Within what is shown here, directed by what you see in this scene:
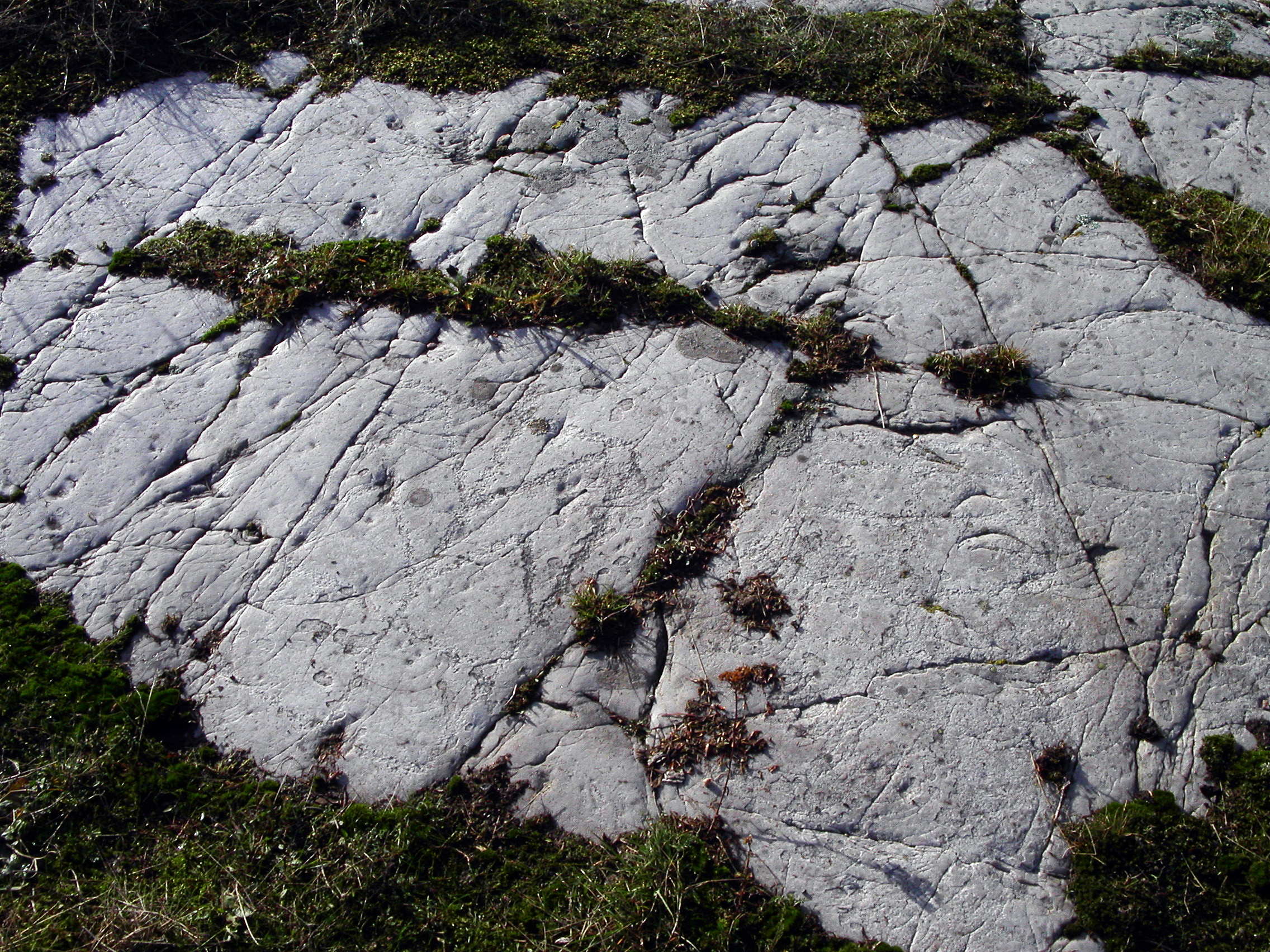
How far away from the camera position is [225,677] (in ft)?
10.1

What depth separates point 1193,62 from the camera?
16.1 feet

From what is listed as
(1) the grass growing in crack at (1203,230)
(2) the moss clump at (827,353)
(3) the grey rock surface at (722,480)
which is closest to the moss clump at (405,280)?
(3) the grey rock surface at (722,480)

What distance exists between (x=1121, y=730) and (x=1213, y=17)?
476 centimetres

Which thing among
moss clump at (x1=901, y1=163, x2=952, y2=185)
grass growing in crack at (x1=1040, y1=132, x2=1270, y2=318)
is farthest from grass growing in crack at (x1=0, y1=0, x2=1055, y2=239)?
grass growing in crack at (x1=1040, y1=132, x2=1270, y2=318)

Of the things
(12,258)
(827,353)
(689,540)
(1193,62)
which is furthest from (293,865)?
(1193,62)

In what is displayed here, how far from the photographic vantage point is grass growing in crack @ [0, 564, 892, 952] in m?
2.48

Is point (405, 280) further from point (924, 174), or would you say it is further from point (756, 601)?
point (924, 174)

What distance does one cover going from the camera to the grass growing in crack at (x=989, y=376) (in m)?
3.57

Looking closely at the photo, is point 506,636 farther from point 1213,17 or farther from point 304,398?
point 1213,17

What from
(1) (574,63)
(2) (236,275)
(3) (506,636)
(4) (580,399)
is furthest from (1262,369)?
(2) (236,275)

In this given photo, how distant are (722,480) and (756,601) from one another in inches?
21.6

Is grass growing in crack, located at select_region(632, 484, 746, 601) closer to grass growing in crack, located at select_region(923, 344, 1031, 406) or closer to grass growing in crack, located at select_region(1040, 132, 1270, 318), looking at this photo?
grass growing in crack, located at select_region(923, 344, 1031, 406)

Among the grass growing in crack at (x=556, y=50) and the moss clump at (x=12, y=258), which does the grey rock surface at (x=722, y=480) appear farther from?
the grass growing in crack at (x=556, y=50)

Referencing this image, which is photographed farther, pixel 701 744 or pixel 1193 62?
pixel 1193 62
